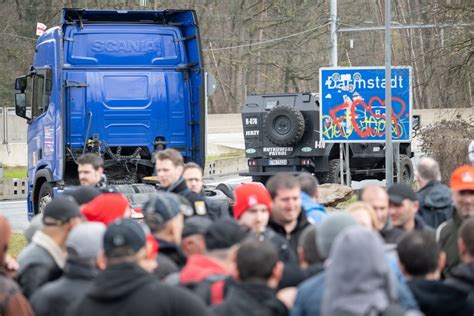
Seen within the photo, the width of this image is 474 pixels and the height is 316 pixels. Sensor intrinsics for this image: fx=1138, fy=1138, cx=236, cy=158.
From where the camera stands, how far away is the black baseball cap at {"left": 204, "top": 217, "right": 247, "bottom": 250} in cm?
590

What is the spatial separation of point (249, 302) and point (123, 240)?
65 centimetres

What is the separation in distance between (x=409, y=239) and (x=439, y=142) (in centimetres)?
1899

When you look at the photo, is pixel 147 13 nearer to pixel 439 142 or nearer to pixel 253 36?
pixel 439 142

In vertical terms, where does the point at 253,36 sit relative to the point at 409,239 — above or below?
above

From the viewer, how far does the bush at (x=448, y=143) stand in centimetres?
2398

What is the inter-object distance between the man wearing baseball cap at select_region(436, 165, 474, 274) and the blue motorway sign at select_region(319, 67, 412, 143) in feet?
40.3

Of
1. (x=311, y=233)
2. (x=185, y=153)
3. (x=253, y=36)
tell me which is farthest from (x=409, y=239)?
Answer: (x=253, y=36)

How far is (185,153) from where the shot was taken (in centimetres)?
1748

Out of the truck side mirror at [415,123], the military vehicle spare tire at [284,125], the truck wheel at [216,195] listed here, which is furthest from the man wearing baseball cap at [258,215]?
the truck side mirror at [415,123]

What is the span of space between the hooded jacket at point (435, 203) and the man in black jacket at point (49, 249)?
10.6ft

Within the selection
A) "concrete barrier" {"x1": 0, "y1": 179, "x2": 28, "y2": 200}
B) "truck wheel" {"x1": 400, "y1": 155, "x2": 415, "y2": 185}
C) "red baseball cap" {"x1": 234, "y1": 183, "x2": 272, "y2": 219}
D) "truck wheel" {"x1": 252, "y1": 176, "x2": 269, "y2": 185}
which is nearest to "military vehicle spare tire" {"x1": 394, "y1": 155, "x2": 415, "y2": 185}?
"truck wheel" {"x1": 400, "y1": 155, "x2": 415, "y2": 185}

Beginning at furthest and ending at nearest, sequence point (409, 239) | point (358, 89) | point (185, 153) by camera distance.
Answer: point (358, 89) < point (185, 153) < point (409, 239)

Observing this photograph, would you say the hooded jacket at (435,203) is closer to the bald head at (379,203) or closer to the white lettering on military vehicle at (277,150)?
the bald head at (379,203)

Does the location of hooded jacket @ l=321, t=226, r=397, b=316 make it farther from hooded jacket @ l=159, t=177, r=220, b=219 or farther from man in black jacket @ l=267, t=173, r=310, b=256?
hooded jacket @ l=159, t=177, r=220, b=219
